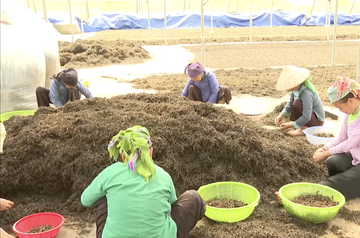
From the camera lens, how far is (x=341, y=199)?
259 cm

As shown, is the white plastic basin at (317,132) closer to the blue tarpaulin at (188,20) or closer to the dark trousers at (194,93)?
the dark trousers at (194,93)

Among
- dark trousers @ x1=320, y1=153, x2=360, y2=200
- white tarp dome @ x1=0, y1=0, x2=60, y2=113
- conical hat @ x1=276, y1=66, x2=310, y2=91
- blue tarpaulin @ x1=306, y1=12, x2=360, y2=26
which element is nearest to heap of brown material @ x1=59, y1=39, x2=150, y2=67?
white tarp dome @ x1=0, y1=0, x2=60, y2=113

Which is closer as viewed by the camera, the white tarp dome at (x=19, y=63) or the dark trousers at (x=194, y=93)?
the white tarp dome at (x=19, y=63)

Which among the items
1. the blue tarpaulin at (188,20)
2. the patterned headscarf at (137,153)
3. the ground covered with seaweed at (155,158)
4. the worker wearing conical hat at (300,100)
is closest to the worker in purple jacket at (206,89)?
the worker wearing conical hat at (300,100)

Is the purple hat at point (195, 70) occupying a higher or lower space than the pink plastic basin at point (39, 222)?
higher

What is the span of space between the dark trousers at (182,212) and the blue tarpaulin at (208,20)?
2267 centimetres

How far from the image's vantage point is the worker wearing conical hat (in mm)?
3873

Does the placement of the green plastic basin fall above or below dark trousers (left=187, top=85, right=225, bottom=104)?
below

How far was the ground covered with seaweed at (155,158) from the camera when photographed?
2867mm

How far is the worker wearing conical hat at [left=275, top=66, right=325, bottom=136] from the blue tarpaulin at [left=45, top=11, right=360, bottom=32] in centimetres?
2095

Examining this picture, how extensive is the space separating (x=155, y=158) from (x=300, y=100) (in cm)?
200

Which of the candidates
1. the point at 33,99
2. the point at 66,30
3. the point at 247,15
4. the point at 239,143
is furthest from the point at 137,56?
the point at 247,15

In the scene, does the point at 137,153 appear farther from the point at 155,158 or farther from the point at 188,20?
the point at 188,20

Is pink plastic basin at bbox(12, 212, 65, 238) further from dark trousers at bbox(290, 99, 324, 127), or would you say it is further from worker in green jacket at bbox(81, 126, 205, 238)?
dark trousers at bbox(290, 99, 324, 127)
